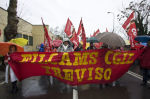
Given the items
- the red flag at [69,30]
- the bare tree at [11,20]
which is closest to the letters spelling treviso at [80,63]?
the red flag at [69,30]

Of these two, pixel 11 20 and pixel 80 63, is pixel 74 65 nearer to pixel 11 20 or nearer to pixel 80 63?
pixel 80 63

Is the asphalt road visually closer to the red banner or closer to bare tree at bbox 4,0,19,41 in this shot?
the red banner

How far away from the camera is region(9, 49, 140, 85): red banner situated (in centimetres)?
464

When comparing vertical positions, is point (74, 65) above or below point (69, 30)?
below

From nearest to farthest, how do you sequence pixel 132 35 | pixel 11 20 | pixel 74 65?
pixel 74 65
pixel 132 35
pixel 11 20

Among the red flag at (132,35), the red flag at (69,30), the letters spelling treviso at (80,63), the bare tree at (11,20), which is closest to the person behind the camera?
the letters spelling treviso at (80,63)

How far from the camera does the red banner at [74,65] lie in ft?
15.2

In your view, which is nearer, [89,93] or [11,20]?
[89,93]

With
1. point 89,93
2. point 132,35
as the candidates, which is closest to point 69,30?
point 132,35

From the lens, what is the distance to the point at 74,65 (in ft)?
15.3

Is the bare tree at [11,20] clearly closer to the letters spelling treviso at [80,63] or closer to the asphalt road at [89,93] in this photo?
the asphalt road at [89,93]

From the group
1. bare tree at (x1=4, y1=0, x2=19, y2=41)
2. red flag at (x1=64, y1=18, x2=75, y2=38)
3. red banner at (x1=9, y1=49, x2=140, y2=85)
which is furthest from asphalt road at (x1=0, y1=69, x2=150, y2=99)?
bare tree at (x1=4, y1=0, x2=19, y2=41)

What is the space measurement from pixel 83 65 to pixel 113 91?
1.46 m

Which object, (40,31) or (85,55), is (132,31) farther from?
(40,31)
